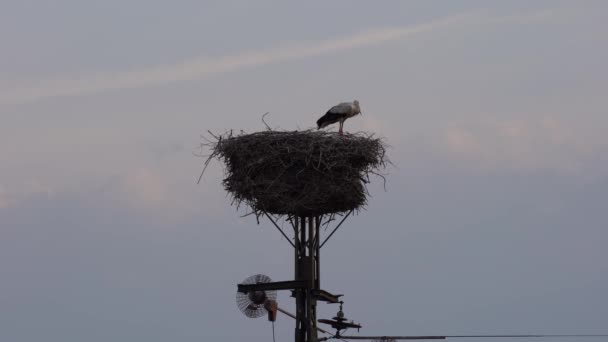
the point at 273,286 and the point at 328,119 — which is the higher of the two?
the point at 328,119

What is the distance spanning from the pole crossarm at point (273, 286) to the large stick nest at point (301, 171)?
1.03 meters

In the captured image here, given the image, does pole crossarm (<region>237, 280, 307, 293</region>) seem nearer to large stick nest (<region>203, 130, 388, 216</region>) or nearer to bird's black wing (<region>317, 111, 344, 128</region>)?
large stick nest (<region>203, 130, 388, 216</region>)

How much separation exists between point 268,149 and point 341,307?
2.54 meters

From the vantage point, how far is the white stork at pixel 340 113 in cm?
1897

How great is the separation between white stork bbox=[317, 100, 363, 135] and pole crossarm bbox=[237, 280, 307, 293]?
3110 millimetres

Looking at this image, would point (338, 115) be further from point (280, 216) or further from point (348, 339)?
point (348, 339)

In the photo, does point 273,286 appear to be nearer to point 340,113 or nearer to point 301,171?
point 301,171

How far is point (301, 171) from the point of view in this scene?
16.5 m

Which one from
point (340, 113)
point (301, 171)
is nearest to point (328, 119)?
point (340, 113)

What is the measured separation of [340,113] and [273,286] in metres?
4.00

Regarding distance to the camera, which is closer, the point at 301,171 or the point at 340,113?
the point at 301,171

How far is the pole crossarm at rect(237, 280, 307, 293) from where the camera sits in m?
16.4

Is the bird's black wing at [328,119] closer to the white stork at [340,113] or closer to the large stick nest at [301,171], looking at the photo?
the white stork at [340,113]

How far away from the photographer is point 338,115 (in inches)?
759
